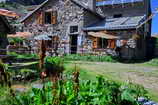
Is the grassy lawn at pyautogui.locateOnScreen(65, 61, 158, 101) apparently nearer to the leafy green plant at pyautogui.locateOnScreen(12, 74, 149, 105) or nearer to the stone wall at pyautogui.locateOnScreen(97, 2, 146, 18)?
the leafy green plant at pyautogui.locateOnScreen(12, 74, 149, 105)

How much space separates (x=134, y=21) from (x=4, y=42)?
11370mm

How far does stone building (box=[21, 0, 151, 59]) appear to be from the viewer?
20703 mm

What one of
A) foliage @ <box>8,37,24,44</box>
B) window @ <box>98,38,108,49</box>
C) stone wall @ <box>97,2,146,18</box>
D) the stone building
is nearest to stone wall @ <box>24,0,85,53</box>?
the stone building

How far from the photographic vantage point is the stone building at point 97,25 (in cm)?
2070

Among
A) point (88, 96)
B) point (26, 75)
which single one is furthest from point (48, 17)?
point (88, 96)

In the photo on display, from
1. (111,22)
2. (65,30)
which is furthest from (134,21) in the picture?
(65,30)

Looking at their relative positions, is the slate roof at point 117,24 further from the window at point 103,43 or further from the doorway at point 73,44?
the doorway at point 73,44

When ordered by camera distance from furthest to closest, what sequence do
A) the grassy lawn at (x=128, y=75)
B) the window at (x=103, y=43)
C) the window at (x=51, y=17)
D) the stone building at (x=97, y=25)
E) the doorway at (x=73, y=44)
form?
the window at (x=51, y=17) → the doorway at (x=73, y=44) → the window at (x=103, y=43) → the stone building at (x=97, y=25) → the grassy lawn at (x=128, y=75)

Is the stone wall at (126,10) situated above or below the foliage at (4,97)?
above

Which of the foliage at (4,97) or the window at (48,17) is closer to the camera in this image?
the foliage at (4,97)

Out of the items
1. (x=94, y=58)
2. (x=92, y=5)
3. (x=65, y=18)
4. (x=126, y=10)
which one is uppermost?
(x=92, y=5)

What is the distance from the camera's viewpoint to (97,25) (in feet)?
76.2

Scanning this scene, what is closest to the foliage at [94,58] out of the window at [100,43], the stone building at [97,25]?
the stone building at [97,25]

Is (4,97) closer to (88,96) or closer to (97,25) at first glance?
(88,96)
